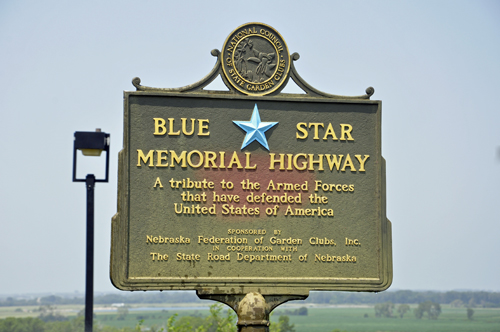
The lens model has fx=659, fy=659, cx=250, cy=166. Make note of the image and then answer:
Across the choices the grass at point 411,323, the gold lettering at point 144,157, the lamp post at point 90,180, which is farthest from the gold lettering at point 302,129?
the grass at point 411,323

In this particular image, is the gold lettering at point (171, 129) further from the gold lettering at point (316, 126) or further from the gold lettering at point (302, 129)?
the gold lettering at point (316, 126)

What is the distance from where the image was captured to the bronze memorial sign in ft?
33.2

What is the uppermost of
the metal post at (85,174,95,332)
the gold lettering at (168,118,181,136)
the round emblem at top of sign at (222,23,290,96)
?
the round emblem at top of sign at (222,23,290,96)

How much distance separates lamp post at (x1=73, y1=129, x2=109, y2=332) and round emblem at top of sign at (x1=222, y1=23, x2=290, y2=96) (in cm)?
227

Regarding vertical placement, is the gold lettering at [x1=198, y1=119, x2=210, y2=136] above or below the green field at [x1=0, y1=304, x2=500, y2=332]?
above

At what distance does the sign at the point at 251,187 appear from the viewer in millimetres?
10117

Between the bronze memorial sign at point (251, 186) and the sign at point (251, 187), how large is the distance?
16mm

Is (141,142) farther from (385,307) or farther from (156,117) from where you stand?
(385,307)

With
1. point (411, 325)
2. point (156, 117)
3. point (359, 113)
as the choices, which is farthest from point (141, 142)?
point (411, 325)

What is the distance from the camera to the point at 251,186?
10.4 meters

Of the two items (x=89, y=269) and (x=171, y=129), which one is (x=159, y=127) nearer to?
A: (x=171, y=129)

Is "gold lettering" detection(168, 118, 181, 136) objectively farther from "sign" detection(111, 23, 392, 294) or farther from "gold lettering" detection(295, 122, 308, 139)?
"gold lettering" detection(295, 122, 308, 139)

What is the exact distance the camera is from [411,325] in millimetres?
132500

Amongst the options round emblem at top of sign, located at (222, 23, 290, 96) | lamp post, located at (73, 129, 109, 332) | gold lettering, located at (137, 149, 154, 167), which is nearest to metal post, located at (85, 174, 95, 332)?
lamp post, located at (73, 129, 109, 332)
